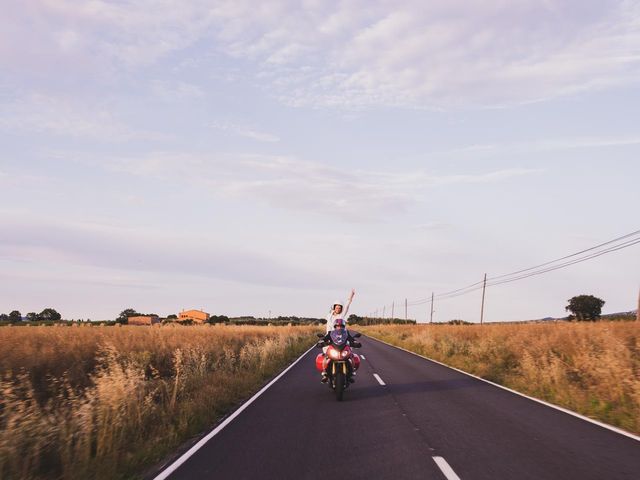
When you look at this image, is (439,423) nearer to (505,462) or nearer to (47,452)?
(505,462)

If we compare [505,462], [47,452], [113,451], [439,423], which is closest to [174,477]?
[113,451]

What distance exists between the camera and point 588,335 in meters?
16.7

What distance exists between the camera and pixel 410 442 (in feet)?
22.8

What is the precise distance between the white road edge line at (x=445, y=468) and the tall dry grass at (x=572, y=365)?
13.7 feet

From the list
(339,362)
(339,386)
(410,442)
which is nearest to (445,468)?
(410,442)

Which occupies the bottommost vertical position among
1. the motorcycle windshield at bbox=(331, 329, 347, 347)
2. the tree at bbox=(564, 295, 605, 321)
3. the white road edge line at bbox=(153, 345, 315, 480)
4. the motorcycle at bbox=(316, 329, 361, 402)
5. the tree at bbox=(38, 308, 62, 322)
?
the tree at bbox=(38, 308, 62, 322)

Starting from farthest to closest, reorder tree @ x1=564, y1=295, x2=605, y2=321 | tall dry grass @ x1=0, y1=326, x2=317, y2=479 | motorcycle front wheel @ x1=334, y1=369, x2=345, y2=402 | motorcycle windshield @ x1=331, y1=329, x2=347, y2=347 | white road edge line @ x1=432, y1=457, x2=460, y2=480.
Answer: tree @ x1=564, y1=295, x2=605, y2=321 < motorcycle windshield @ x1=331, y1=329, x2=347, y2=347 < motorcycle front wheel @ x1=334, y1=369, x2=345, y2=402 < tall dry grass @ x1=0, y1=326, x2=317, y2=479 < white road edge line @ x1=432, y1=457, x2=460, y2=480

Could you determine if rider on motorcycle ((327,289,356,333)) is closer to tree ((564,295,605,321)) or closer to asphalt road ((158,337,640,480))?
asphalt road ((158,337,640,480))

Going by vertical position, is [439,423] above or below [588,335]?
below

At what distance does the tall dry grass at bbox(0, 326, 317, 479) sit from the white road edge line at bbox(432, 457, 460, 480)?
3.55 meters

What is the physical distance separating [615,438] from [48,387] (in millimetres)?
10988

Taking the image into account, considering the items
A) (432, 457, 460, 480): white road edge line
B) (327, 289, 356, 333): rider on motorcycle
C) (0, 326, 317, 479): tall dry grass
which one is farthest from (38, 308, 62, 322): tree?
(432, 457, 460, 480): white road edge line

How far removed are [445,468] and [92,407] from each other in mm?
4984

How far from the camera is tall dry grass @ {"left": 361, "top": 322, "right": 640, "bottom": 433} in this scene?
33.5ft
